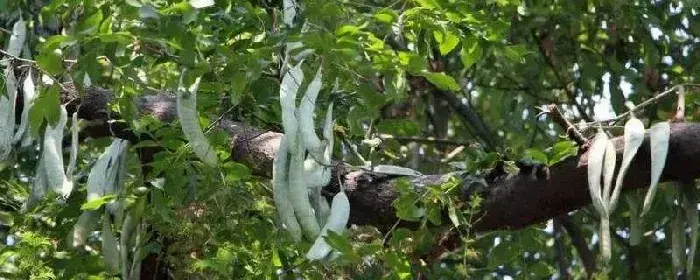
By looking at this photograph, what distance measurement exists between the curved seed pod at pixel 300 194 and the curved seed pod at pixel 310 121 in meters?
0.02

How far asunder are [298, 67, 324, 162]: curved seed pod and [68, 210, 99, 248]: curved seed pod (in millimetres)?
690

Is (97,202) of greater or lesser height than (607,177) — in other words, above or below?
below

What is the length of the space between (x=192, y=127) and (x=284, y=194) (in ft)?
0.74

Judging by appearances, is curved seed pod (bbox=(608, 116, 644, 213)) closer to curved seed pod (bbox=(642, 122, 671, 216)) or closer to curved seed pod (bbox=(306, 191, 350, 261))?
curved seed pod (bbox=(642, 122, 671, 216))

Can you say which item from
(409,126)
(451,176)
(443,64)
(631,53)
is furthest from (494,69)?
(451,176)

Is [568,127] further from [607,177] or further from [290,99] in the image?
[290,99]

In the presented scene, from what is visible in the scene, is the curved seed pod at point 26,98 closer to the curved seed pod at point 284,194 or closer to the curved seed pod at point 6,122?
the curved seed pod at point 6,122

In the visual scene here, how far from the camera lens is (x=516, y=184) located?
7.40ft

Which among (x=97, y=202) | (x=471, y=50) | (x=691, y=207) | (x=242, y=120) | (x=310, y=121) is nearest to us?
(x=310, y=121)

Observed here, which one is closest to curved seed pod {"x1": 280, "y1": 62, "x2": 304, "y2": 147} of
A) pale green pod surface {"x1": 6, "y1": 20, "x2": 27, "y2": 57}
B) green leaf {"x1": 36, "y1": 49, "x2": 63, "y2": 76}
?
green leaf {"x1": 36, "y1": 49, "x2": 63, "y2": 76}

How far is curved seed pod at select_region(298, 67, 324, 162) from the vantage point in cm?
213

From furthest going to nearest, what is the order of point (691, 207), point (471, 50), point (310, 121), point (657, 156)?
point (471, 50), point (691, 207), point (310, 121), point (657, 156)

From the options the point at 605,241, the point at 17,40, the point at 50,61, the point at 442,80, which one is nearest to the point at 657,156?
the point at 605,241

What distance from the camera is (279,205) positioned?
2168mm
